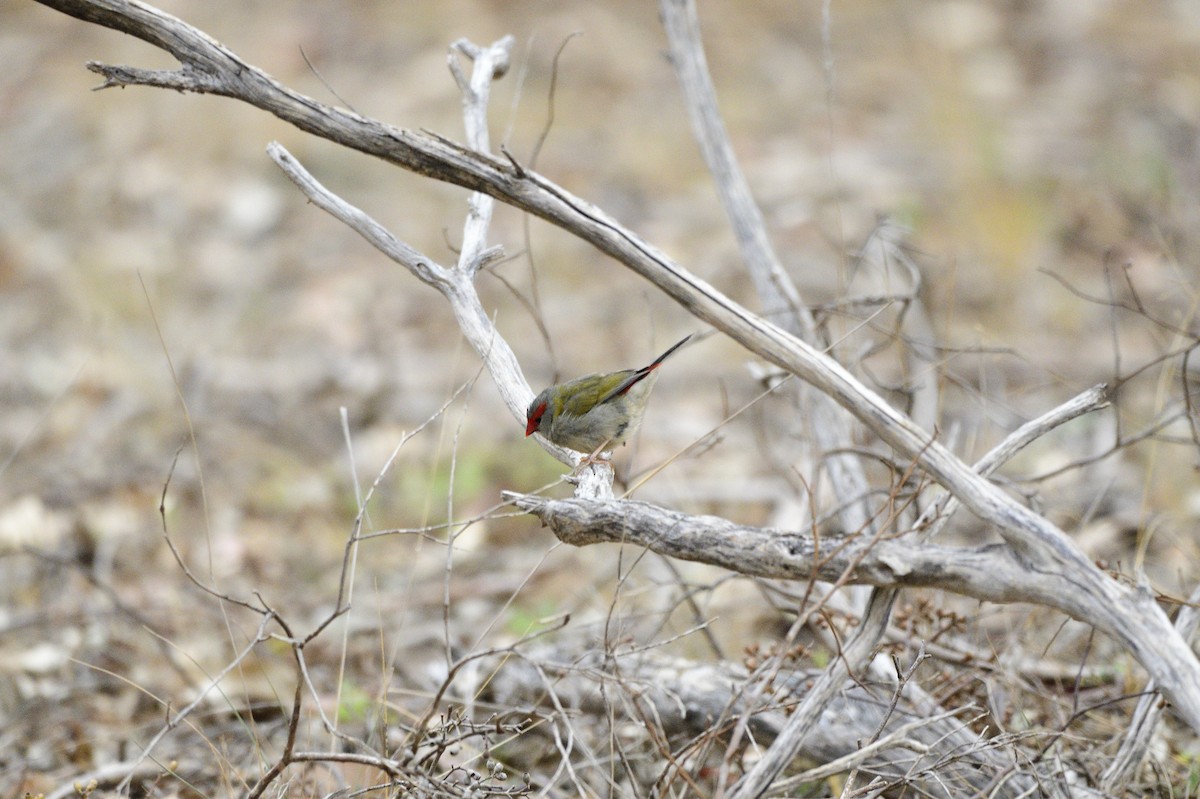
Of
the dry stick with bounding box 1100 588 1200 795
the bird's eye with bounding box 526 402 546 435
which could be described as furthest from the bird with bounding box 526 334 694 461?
the dry stick with bounding box 1100 588 1200 795

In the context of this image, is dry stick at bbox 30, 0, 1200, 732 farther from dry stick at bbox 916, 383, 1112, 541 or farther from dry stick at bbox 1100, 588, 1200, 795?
dry stick at bbox 1100, 588, 1200, 795

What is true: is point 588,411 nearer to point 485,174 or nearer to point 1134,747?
point 485,174

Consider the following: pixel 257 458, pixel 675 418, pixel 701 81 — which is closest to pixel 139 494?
pixel 257 458


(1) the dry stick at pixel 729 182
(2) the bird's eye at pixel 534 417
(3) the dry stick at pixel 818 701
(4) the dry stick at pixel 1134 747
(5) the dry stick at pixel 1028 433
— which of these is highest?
(1) the dry stick at pixel 729 182

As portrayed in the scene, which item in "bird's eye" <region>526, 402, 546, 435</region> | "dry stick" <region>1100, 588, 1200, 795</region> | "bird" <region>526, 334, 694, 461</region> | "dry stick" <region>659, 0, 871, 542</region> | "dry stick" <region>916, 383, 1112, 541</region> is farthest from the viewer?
"dry stick" <region>659, 0, 871, 542</region>

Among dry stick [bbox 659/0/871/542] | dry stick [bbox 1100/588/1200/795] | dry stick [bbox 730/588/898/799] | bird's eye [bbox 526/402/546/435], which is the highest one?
dry stick [bbox 659/0/871/542]

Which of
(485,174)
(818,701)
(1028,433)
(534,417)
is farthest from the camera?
(534,417)

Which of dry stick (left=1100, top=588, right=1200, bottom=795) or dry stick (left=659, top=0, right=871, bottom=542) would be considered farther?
dry stick (left=659, top=0, right=871, bottom=542)

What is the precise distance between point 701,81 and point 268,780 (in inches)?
124

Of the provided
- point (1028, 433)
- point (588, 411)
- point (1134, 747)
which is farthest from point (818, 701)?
point (588, 411)

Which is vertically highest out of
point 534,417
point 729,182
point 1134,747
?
point 729,182

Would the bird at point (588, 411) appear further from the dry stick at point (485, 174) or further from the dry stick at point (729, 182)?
the dry stick at point (485, 174)

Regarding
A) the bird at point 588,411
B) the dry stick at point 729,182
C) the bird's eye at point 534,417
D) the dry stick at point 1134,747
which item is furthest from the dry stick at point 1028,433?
the dry stick at point 729,182

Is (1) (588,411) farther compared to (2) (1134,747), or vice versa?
(1) (588,411)
